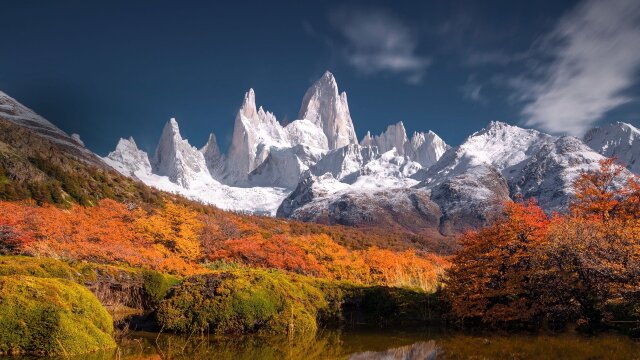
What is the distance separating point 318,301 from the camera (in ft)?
43.0

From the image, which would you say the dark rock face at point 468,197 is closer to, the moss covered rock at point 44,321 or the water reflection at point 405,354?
the water reflection at point 405,354

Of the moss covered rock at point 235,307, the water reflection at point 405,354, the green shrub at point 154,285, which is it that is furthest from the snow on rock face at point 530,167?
the water reflection at point 405,354

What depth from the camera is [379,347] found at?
901 centimetres

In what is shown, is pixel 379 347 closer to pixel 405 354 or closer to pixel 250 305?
pixel 405 354

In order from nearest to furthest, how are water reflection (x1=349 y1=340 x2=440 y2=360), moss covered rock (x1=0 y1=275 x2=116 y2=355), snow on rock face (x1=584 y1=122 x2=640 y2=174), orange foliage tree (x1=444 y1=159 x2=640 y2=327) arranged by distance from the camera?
moss covered rock (x1=0 y1=275 x2=116 y2=355)
water reflection (x1=349 y1=340 x2=440 y2=360)
orange foliage tree (x1=444 y1=159 x2=640 y2=327)
snow on rock face (x1=584 y1=122 x2=640 y2=174)

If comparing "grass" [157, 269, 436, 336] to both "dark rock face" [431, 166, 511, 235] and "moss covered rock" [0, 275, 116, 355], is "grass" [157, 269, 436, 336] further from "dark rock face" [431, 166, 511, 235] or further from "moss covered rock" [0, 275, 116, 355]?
"dark rock face" [431, 166, 511, 235]

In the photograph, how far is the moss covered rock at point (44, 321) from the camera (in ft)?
22.1

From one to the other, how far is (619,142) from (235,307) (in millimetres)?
203644

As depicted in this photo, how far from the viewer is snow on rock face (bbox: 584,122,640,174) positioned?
158 metres

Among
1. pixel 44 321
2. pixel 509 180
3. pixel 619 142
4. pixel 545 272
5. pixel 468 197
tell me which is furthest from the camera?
pixel 619 142

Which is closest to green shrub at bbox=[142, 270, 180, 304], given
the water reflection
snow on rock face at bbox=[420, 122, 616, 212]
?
the water reflection

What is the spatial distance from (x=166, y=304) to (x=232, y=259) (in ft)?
37.0

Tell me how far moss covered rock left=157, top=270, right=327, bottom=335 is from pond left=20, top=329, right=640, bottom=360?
0.71 m

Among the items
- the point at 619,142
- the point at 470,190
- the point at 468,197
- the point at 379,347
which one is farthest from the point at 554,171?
the point at 379,347
